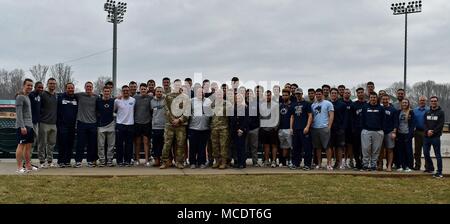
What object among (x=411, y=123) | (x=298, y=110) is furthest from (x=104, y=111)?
(x=411, y=123)

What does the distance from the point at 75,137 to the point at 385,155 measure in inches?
308

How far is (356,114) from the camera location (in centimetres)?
1059

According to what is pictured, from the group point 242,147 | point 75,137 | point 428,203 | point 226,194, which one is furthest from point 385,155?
point 75,137

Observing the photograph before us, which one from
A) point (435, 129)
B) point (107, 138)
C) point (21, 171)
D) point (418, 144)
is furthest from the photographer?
point (418, 144)

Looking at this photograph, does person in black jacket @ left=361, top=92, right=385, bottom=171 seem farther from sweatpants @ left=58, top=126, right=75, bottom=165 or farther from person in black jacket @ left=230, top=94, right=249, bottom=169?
sweatpants @ left=58, top=126, right=75, bottom=165

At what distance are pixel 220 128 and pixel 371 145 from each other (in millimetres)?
3586

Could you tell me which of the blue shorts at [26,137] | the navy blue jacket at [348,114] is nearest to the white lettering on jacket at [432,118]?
the navy blue jacket at [348,114]

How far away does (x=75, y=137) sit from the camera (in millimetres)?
11016

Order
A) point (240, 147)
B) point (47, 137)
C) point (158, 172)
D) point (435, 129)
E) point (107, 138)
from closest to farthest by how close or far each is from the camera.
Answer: point (158, 172) < point (435, 129) < point (47, 137) < point (240, 147) < point (107, 138)

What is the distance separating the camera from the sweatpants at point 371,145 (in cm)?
1025

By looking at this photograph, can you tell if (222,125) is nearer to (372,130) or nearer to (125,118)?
(125,118)

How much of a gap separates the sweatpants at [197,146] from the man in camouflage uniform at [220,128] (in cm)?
24

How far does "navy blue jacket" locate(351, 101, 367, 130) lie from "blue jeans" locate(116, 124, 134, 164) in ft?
17.5
